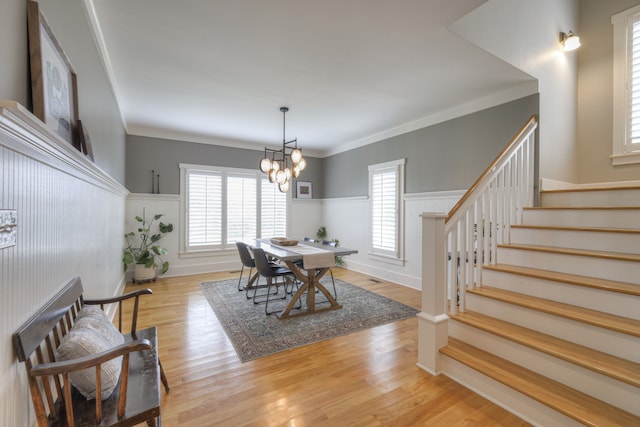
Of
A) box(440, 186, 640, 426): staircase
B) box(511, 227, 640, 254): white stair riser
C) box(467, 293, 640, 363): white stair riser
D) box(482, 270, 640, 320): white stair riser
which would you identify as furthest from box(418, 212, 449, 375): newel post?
box(511, 227, 640, 254): white stair riser

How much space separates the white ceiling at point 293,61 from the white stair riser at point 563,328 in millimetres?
2333

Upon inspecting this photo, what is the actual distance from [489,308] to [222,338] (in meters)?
2.50

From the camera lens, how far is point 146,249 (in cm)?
495

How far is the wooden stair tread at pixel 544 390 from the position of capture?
146cm

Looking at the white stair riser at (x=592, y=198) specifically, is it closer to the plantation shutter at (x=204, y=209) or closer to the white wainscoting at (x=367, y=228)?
the white wainscoting at (x=367, y=228)

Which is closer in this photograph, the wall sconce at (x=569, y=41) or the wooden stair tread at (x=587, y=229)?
the wooden stair tread at (x=587, y=229)

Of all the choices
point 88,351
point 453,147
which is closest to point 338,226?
point 453,147

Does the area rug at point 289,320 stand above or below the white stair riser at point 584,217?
below

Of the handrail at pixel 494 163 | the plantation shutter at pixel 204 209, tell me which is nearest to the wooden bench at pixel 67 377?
the handrail at pixel 494 163

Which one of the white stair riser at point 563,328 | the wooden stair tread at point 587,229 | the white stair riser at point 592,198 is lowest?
the white stair riser at point 563,328

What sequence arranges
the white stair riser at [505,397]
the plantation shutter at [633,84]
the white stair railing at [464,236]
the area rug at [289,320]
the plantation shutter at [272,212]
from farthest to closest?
the plantation shutter at [272,212], the plantation shutter at [633,84], the area rug at [289,320], the white stair railing at [464,236], the white stair riser at [505,397]

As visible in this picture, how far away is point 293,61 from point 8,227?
8.48 feet

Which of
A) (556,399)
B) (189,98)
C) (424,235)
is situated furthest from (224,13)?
(556,399)

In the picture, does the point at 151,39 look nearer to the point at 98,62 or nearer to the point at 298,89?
the point at 98,62
